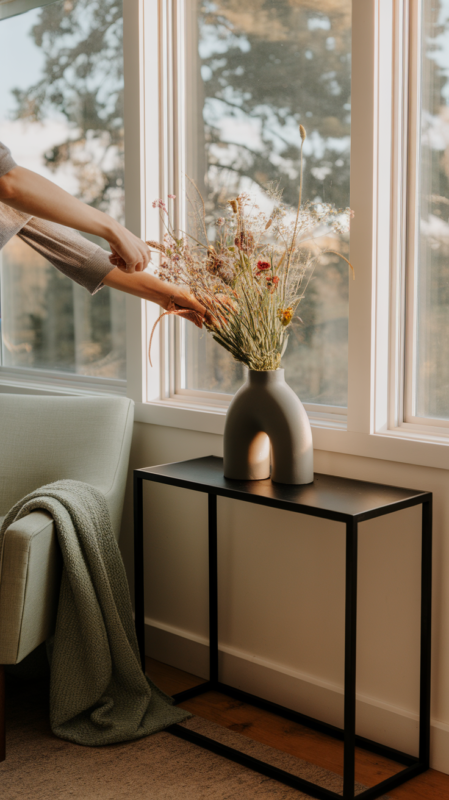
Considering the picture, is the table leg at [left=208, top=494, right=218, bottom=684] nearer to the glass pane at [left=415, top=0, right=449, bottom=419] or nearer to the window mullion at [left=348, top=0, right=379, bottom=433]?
the window mullion at [left=348, top=0, right=379, bottom=433]

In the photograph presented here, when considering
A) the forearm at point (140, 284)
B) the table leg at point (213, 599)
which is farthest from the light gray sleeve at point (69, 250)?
the table leg at point (213, 599)

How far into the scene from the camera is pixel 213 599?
2326 mm

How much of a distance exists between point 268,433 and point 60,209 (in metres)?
0.73

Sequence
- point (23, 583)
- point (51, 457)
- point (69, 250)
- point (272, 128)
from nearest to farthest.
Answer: point (23, 583), point (69, 250), point (272, 128), point (51, 457)

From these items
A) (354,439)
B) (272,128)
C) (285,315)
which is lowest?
(354,439)

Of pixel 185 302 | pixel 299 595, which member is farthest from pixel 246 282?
pixel 299 595

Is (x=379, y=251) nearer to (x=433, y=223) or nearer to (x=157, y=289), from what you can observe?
(x=433, y=223)

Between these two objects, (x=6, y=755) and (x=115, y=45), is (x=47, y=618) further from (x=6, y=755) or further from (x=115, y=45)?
(x=115, y=45)

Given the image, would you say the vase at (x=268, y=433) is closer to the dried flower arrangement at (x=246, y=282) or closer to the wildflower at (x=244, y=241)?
the dried flower arrangement at (x=246, y=282)

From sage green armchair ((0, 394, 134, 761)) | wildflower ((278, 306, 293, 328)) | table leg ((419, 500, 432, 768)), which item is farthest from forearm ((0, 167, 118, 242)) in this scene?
table leg ((419, 500, 432, 768))

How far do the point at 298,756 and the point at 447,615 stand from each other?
539mm

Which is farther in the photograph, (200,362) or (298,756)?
(200,362)

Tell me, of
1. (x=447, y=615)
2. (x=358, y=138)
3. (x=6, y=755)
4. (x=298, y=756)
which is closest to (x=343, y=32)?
(x=358, y=138)

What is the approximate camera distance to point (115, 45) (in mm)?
2721
